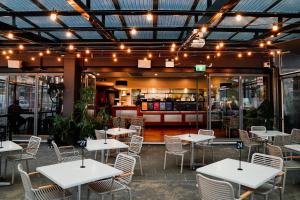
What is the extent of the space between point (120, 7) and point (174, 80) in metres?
9.84

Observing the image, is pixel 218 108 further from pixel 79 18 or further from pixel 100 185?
pixel 100 185

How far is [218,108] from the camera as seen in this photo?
9.73 metres

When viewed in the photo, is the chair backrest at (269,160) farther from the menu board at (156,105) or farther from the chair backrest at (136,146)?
the menu board at (156,105)

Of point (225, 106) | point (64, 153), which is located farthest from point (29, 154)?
point (225, 106)

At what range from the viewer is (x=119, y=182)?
135 inches

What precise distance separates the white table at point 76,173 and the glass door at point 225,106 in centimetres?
687

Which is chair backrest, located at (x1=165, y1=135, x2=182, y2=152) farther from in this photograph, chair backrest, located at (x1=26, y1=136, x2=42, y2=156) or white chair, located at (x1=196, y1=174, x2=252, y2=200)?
chair backrest, located at (x1=26, y1=136, x2=42, y2=156)

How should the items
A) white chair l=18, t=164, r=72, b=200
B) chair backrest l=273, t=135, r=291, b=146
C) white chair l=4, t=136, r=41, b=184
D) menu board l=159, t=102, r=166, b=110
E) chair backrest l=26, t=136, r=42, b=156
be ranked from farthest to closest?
menu board l=159, t=102, r=166, b=110
chair backrest l=273, t=135, r=291, b=146
chair backrest l=26, t=136, r=42, b=156
white chair l=4, t=136, r=41, b=184
white chair l=18, t=164, r=72, b=200

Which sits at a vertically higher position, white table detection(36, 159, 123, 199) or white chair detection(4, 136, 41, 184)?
white table detection(36, 159, 123, 199)

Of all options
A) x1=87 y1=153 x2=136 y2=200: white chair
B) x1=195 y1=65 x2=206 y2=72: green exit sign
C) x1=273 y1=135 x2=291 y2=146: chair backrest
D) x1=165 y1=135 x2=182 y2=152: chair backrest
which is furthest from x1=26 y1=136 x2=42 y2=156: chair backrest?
x1=195 y1=65 x2=206 y2=72: green exit sign

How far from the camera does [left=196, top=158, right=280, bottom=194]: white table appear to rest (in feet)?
8.82

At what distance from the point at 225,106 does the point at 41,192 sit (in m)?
8.11

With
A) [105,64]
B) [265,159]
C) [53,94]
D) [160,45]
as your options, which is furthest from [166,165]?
[53,94]

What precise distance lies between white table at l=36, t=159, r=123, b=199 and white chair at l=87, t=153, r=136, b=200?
0.27 metres
